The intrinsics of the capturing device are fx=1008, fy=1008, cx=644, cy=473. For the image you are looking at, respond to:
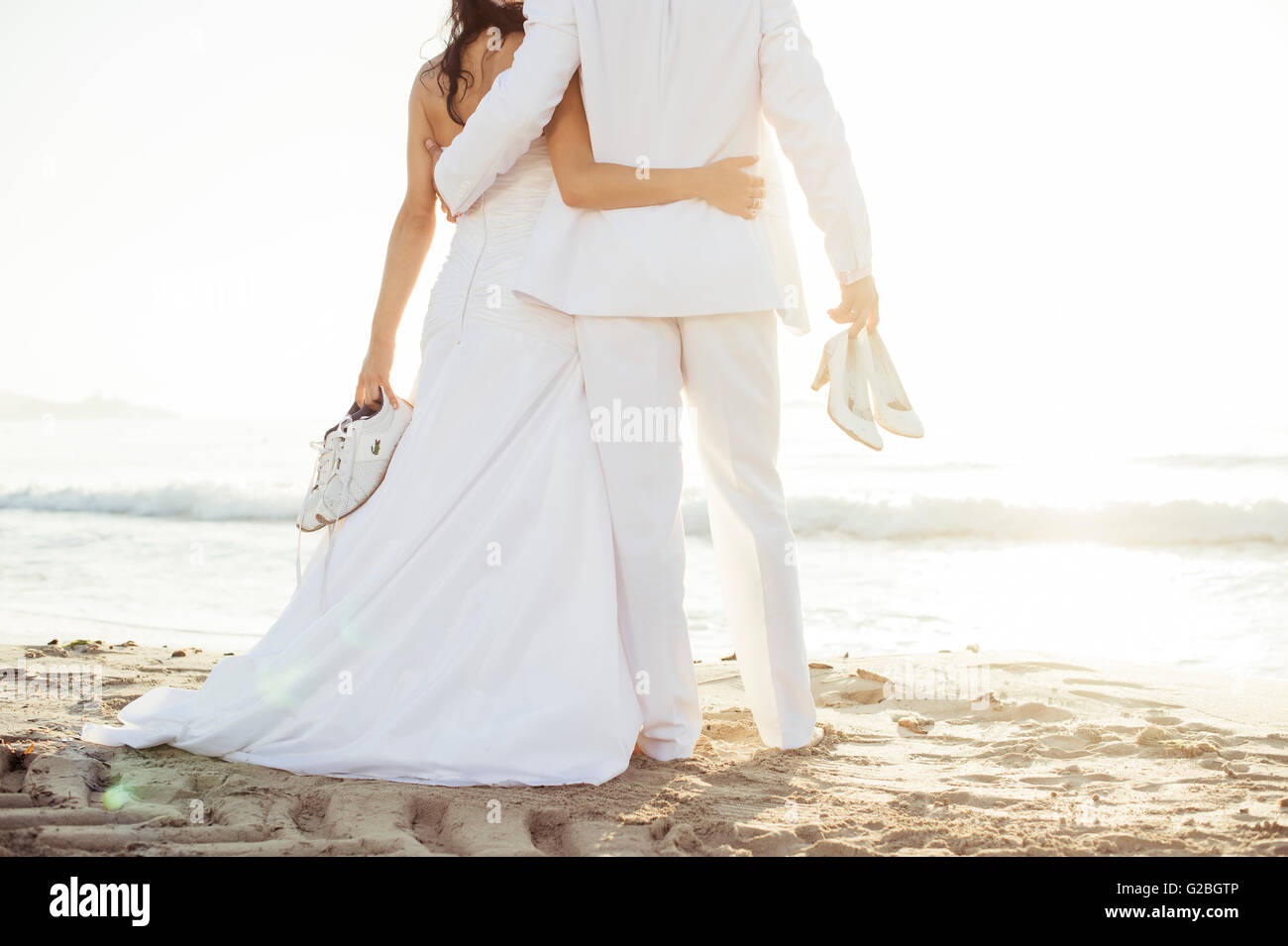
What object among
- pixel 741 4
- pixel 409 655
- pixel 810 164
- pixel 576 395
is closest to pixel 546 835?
pixel 409 655

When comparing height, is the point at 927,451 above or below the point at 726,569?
above

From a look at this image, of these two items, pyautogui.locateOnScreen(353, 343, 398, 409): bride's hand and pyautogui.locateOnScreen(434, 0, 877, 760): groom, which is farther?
pyautogui.locateOnScreen(353, 343, 398, 409): bride's hand

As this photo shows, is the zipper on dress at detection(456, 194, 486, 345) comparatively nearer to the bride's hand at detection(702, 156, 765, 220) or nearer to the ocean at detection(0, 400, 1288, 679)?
the bride's hand at detection(702, 156, 765, 220)

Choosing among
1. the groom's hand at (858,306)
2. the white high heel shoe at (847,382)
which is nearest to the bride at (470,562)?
the groom's hand at (858,306)

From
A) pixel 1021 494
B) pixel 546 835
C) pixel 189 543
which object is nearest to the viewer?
pixel 546 835

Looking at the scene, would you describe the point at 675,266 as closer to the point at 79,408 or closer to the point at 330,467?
the point at 330,467

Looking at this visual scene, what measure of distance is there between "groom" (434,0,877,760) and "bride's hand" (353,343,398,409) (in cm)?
48

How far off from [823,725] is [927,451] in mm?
12756

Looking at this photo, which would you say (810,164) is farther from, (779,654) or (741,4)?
(779,654)

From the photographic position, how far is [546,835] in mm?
2180

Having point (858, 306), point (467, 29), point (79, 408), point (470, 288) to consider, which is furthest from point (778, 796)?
point (79, 408)

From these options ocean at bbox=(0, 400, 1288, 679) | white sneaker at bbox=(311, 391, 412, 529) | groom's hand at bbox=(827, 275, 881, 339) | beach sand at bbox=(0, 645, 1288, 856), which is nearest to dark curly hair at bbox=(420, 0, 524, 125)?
white sneaker at bbox=(311, 391, 412, 529)

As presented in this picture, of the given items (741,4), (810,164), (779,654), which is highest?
(741,4)

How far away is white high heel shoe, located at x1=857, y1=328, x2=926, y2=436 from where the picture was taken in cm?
271
